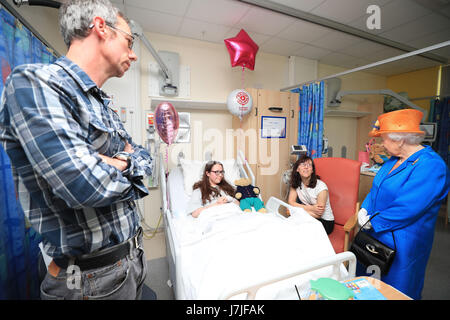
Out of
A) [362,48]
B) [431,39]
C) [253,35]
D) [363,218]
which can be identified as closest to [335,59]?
[362,48]

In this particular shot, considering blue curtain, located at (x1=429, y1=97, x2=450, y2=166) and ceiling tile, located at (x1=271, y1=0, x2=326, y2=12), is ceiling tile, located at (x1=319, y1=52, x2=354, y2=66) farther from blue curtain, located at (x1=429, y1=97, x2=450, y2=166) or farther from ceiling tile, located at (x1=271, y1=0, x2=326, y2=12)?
blue curtain, located at (x1=429, y1=97, x2=450, y2=166)

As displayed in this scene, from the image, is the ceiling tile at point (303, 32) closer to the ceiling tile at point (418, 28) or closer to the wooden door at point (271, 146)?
the wooden door at point (271, 146)

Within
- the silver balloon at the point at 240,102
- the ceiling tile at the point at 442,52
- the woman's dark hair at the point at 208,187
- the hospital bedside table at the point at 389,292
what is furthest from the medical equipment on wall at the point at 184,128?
the ceiling tile at the point at 442,52

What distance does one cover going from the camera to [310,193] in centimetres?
216

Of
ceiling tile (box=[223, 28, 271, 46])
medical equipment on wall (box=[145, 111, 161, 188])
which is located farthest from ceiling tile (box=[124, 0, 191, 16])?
medical equipment on wall (box=[145, 111, 161, 188])

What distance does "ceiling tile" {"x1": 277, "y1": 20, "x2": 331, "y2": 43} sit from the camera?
253cm

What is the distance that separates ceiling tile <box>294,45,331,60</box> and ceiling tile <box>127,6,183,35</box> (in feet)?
6.58

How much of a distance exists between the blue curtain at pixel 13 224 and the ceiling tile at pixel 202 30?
5.68 ft

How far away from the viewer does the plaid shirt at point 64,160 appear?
55cm

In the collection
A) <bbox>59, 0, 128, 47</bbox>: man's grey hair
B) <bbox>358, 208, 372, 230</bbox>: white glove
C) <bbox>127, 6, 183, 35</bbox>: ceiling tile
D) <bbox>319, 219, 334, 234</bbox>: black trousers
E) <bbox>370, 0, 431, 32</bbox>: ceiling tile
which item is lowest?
<bbox>319, 219, 334, 234</bbox>: black trousers

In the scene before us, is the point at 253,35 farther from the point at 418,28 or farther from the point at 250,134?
the point at 418,28

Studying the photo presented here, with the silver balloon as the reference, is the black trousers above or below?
below

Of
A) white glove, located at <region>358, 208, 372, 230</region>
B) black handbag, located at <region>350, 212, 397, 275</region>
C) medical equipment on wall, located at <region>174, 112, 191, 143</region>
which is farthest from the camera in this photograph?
medical equipment on wall, located at <region>174, 112, 191, 143</region>
